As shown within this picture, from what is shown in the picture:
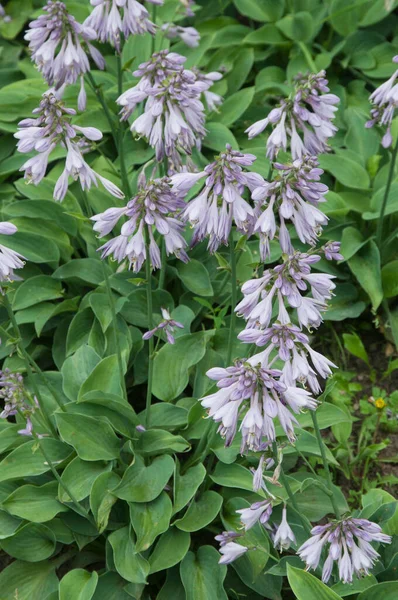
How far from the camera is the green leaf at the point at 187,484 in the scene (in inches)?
138

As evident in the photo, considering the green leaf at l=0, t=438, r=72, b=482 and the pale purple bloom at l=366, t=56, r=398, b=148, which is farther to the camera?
the pale purple bloom at l=366, t=56, r=398, b=148

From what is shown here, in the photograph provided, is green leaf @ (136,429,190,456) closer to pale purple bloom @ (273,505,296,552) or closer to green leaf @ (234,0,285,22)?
pale purple bloom @ (273,505,296,552)

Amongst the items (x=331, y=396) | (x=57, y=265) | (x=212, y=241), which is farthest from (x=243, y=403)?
(x=57, y=265)

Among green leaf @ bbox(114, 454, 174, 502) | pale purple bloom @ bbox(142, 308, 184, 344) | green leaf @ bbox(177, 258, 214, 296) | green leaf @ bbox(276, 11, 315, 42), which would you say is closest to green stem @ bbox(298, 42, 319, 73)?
green leaf @ bbox(276, 11, 315, 42)

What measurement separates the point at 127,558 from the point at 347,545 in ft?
3.42

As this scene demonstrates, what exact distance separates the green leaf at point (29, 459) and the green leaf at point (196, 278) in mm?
1198

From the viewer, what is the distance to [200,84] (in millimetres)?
3281

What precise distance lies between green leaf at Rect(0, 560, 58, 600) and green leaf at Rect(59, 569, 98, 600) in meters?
0.21

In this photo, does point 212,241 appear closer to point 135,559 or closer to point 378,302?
point 135,559

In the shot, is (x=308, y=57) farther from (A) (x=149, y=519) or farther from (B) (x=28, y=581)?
(B) (x=28, y=581)

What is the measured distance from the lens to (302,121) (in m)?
3.12

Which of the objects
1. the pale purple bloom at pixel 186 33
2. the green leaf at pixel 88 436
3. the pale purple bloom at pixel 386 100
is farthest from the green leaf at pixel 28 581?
the pale purple bloom at pixel 186 33

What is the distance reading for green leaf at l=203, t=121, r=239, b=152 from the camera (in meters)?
5.17

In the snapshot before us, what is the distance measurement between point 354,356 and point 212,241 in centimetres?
226
